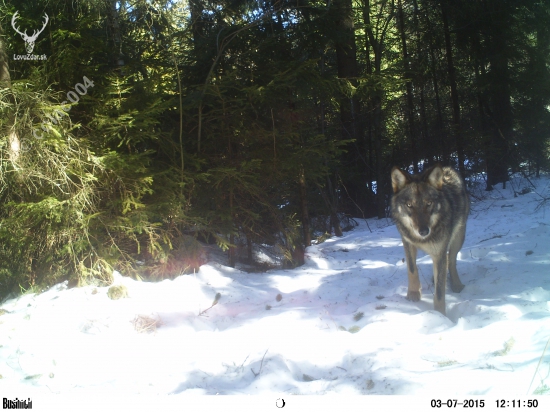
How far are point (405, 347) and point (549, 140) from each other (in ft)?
48.1

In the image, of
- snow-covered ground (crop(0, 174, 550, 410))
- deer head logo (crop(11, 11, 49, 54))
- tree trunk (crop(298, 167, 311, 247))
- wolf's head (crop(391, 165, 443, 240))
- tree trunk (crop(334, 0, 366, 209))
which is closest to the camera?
snow-covered ground (crop(0, 174, 550, 410))

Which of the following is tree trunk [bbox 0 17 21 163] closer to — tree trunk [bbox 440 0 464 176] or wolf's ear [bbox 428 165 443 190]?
wolf's ear [bbox 428 165 443 190]

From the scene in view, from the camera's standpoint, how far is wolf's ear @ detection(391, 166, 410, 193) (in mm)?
5855

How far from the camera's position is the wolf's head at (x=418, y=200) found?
5477 mm

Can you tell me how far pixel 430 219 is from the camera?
18.1 feet

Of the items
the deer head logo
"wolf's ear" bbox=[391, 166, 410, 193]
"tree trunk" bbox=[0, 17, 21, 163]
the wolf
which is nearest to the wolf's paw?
the wolf

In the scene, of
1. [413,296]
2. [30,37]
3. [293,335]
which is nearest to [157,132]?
[30,37]

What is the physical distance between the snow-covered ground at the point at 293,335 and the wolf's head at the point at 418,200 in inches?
43.4

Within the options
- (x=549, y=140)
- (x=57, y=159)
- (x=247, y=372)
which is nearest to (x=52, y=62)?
(x=57, y=159)

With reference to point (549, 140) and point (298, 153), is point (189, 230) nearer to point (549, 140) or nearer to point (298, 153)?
point (298, 153)

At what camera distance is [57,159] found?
592cm

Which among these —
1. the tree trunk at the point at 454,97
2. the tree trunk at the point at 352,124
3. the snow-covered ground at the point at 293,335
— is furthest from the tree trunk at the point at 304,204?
the tree trunk at the point at 454,97

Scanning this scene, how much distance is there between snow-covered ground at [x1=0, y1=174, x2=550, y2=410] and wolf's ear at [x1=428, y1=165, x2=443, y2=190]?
1631mm

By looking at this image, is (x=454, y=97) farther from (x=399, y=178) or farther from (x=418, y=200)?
(x=418, y=200)
